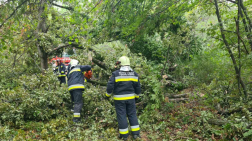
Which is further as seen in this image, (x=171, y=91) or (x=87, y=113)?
(x=171, y=91)

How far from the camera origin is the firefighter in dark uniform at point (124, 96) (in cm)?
372

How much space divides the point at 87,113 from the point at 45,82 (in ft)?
5.47

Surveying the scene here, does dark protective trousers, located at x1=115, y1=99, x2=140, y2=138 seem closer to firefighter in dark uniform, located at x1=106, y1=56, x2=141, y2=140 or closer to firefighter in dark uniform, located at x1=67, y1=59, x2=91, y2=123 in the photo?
firefighter in dark uniform, located at x1=106, y1=56, x2=141, y2=140

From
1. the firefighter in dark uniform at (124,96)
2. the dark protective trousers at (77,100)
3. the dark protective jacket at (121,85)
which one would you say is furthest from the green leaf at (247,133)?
the dark protective trousers at (77,100)

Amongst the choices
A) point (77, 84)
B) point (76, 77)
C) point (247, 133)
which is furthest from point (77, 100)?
point (247, 133)

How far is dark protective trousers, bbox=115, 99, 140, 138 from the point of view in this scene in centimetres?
369

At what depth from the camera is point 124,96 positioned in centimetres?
381

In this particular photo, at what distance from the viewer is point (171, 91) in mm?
6418

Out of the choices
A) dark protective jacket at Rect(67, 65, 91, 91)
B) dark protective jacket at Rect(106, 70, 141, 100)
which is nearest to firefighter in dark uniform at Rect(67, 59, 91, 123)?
dark protective jacket at Rect(67, 65, 91, 91)

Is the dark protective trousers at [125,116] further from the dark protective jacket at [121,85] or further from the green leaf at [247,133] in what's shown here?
the green leaf at [247,133]

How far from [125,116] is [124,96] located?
1.44 ft

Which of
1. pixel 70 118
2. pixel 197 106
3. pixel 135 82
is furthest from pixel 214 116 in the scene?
pixel 70 118

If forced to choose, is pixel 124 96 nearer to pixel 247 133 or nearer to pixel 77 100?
pixel 77 100

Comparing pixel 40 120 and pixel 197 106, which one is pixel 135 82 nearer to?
pixel 197 106
